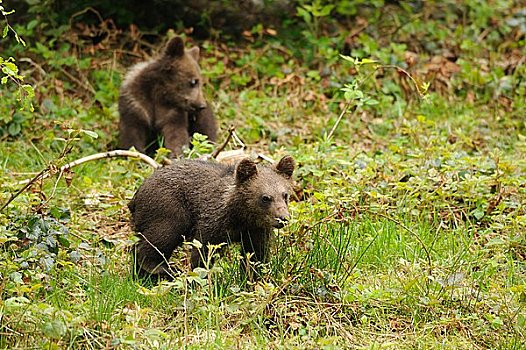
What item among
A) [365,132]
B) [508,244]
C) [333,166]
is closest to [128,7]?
[365,132]

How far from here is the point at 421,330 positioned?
6207mm

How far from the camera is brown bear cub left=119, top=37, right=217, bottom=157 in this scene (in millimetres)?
10047

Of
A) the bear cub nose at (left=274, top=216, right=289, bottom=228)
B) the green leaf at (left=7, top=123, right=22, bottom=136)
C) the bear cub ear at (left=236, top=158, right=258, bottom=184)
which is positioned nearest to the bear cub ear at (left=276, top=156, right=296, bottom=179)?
the bear cub ear at (left=236, top=158, right=258, bottom=184)

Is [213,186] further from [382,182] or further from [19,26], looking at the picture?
[19,26]

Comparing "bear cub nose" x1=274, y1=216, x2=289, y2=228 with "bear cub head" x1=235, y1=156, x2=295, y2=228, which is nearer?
"bear cub nose" x1=274, y1=216, x2=289, y2=228

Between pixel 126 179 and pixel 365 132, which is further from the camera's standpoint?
pixel 365 132

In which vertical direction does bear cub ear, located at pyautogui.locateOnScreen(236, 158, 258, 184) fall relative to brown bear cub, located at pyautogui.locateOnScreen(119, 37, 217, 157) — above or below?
above

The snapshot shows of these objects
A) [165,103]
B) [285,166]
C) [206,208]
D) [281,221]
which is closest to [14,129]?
[165,103]

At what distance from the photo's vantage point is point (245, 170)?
21.9 ft

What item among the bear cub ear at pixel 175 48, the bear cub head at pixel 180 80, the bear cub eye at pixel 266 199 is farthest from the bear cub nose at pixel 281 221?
the bear cub ear at pixel 175 48

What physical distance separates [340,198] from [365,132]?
3.21m

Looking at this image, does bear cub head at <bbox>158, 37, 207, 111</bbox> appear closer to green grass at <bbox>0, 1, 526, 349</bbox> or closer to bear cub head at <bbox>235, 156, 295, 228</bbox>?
green grass at <bbox>0, 1, 526, 349</bbox>

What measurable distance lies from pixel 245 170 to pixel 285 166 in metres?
0.39

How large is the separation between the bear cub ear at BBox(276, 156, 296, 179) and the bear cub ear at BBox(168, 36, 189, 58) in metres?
3.43
